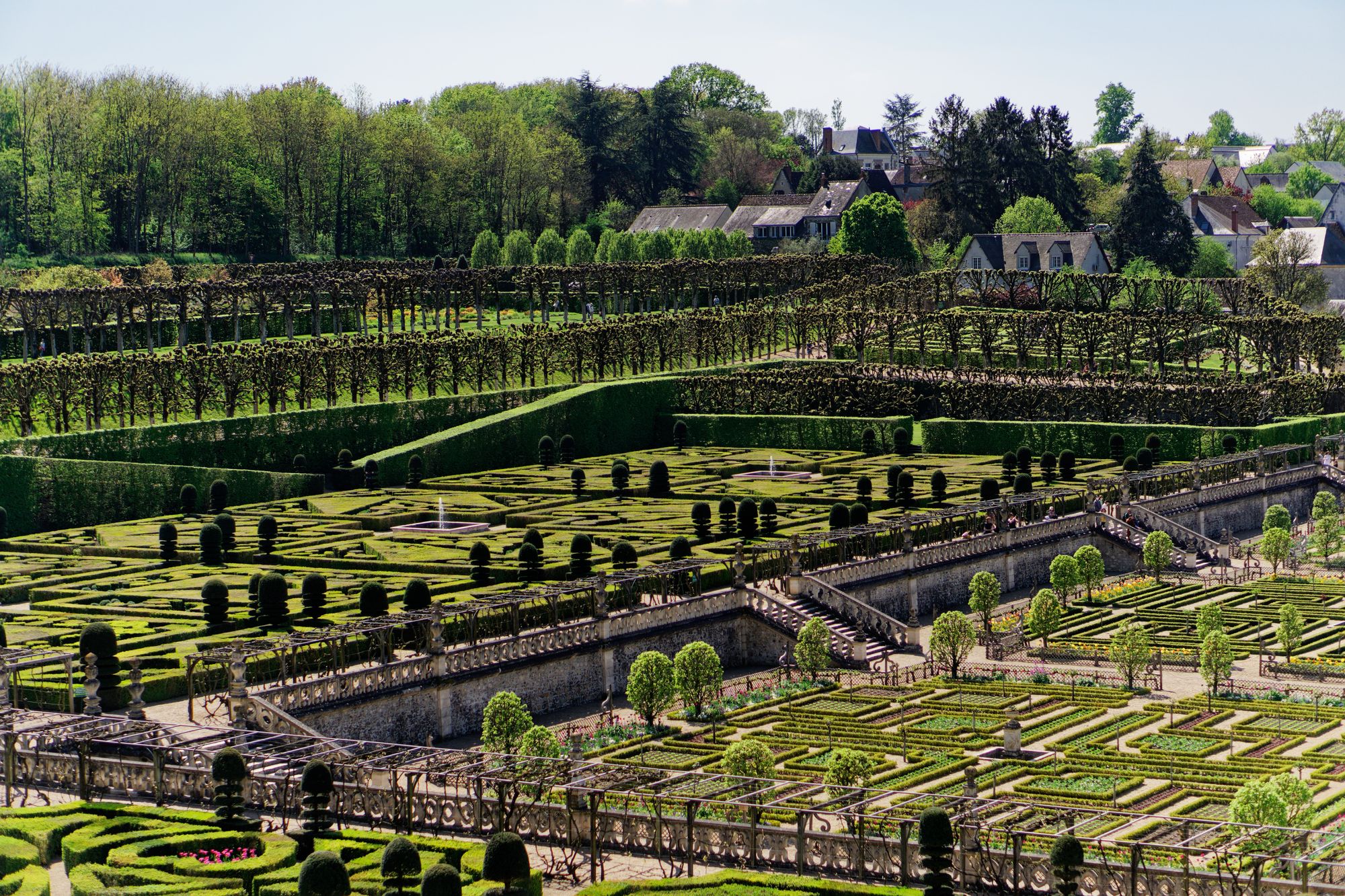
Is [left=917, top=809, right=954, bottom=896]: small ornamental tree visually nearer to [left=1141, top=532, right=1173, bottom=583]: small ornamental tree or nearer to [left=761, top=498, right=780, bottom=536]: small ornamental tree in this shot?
[left=761, top=498, right=780, bottom=536]: small ornamental tree

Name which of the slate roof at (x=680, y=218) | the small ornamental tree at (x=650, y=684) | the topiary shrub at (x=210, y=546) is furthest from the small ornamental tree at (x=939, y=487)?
the slate roof at (x=680, y=218)

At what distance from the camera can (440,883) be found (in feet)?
83.8

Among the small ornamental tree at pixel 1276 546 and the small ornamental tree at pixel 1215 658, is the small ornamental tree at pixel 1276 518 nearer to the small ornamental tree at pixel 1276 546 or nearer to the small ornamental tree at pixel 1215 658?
the small ornamental tree at pixel 1276 546

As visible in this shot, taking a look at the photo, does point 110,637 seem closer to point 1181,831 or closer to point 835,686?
point 835,686

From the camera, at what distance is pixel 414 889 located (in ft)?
87.8

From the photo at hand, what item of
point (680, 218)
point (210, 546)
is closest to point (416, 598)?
point (210, 546)

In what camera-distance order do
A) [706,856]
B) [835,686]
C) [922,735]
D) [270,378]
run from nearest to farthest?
[706,856] < [922,735] < [835,686] < [270,378]

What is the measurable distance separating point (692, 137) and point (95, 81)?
175 feet

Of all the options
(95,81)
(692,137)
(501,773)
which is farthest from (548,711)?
(692,137)

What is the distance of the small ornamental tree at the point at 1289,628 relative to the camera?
51938 mm

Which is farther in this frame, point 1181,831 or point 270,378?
point 270,378

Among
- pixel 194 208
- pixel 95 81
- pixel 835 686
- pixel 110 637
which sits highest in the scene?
pixel 95 81

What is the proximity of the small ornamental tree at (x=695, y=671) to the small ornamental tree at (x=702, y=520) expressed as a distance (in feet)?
52.5

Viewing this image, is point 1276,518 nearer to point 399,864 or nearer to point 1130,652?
point 1130,652
